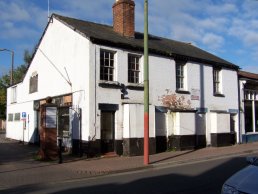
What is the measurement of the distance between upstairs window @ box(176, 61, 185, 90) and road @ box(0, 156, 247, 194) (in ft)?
29.2

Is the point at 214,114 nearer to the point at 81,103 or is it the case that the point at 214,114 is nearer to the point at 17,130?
the point at 81,103

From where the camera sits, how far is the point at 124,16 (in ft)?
68.4

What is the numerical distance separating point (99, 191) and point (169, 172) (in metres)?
3.90

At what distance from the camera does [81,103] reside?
18.1 m

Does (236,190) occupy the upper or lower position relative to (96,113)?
lower

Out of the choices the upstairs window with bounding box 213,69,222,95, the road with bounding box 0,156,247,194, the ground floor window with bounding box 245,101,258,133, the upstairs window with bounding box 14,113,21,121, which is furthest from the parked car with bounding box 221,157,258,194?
the upstairs window with bounding box 14,113,21,121

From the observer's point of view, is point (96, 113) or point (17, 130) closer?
point (96, 113)

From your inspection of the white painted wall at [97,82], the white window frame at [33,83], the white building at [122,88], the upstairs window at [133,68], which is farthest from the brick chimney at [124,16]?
the white window frame at [33,83]

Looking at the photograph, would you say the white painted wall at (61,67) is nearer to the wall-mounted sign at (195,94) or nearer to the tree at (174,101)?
the tree at (174,101)

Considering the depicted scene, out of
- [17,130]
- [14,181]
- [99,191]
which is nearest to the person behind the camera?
[99,191]

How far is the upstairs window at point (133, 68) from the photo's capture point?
19344mm

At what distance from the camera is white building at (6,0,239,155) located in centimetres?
1788

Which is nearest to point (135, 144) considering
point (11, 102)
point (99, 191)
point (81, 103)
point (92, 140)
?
point (92, 140)

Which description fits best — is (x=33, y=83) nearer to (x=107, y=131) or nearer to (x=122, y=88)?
(x=122, y=88)
